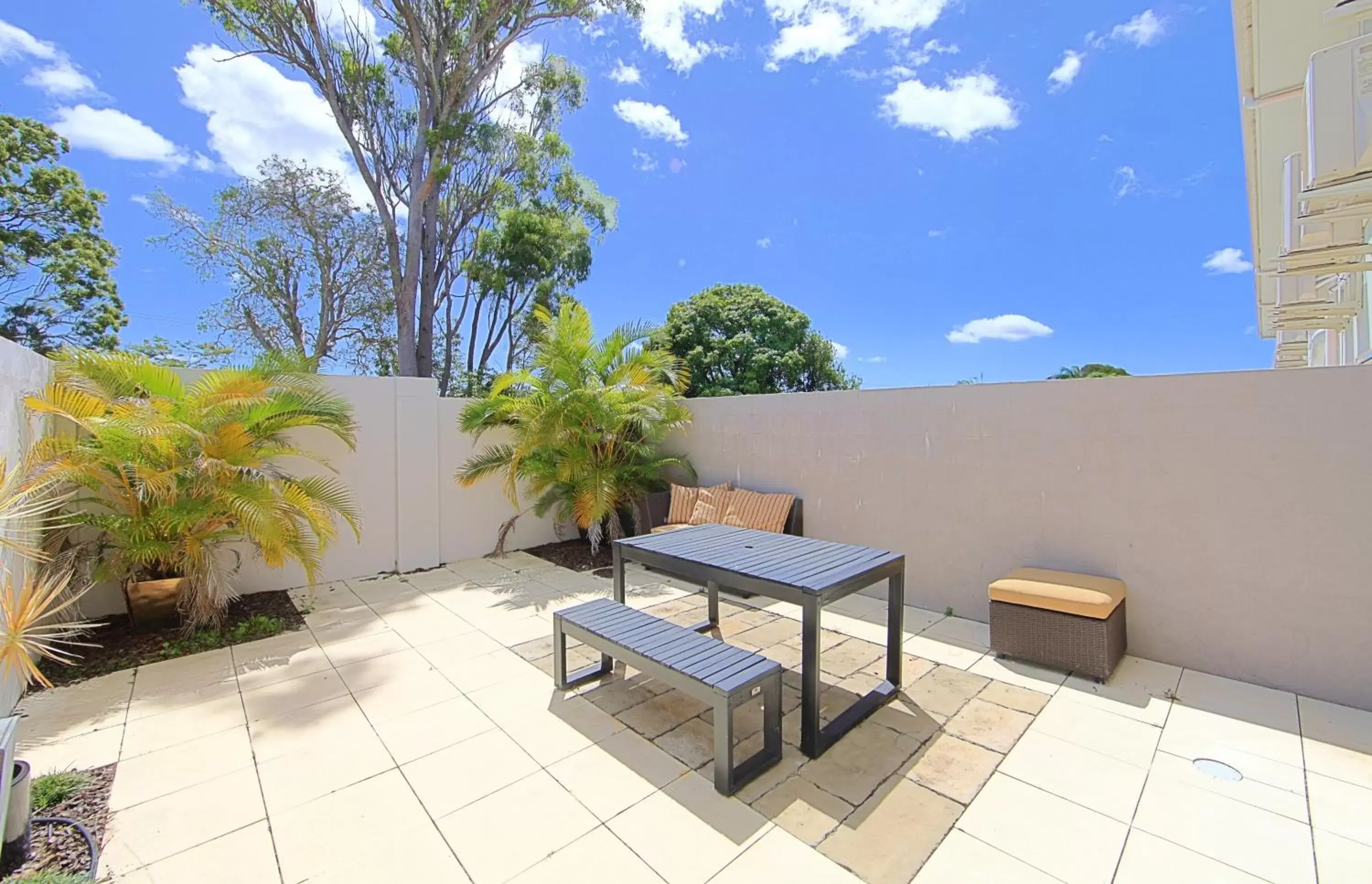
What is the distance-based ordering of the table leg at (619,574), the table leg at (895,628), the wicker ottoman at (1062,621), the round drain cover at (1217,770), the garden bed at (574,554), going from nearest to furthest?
the round drain cover at (1217,770) → the table leg at (895,628) → the wicker ottoman at (1062,621) → the table leg at (619,574) → the garden bed at (574,554)

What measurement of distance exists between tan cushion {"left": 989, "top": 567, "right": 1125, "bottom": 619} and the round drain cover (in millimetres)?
941

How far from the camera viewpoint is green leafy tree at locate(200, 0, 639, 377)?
13.0 meters

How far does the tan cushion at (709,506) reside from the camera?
22.0 feet

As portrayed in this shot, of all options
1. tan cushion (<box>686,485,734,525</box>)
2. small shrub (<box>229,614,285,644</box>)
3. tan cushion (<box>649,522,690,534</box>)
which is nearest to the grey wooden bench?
tan cushion (<box>649,522,690,534</box>)

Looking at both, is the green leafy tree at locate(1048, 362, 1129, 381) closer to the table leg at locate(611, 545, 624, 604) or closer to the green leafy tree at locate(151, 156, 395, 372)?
the table leg at locate(611, 545, 624, 604)

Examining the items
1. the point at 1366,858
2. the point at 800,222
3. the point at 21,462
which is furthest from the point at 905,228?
the point at 21,462

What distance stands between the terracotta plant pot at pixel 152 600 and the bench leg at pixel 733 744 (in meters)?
4.93

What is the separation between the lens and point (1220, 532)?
3.78 m

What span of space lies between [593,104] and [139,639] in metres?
16.6

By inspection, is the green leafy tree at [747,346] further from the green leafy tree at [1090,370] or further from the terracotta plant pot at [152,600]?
the terracotta plant pot at [152,600]

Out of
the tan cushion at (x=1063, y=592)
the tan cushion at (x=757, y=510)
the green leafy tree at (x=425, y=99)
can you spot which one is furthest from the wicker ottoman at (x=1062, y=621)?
the green leafy tree at (x=425, y=99)

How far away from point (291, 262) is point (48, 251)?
6235 millimetres

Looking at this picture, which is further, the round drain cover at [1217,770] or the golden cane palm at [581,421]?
the golden cane palm at [581,421]

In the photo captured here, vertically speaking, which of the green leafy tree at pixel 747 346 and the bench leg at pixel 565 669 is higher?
Answer: the green leafy tree at pixel 747 346
